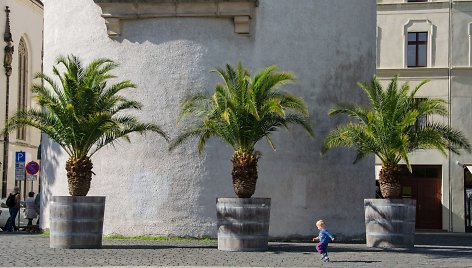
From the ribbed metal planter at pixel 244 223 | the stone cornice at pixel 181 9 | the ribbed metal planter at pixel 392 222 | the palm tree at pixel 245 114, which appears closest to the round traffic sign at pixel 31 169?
the stone cornice at pixel 181 9

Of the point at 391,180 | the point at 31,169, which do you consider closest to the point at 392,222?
the point at 391,180

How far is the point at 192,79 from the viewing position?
79.7ft

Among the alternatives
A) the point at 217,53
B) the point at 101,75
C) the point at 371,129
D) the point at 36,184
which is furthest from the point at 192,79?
the point at 36,184

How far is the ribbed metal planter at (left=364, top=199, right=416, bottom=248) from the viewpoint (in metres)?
22.3

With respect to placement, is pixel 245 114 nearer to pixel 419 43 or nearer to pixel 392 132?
pixel 392 132

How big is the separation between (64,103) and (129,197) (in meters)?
3.90

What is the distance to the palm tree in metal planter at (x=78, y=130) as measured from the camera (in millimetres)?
21328

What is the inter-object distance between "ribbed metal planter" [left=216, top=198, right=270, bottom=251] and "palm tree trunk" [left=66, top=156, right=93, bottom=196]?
338cm

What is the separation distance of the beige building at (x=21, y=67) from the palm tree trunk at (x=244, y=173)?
148ft

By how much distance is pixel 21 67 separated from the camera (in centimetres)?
7050

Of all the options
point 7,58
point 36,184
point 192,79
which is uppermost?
point 7,58

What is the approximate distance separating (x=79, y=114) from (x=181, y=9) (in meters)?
4.63

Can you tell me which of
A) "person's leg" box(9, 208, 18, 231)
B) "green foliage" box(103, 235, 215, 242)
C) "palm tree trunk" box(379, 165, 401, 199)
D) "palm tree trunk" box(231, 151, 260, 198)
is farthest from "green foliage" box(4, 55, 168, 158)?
"person's leg" box(9, 208, 18, 231)

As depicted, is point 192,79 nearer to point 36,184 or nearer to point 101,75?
point 101,75
